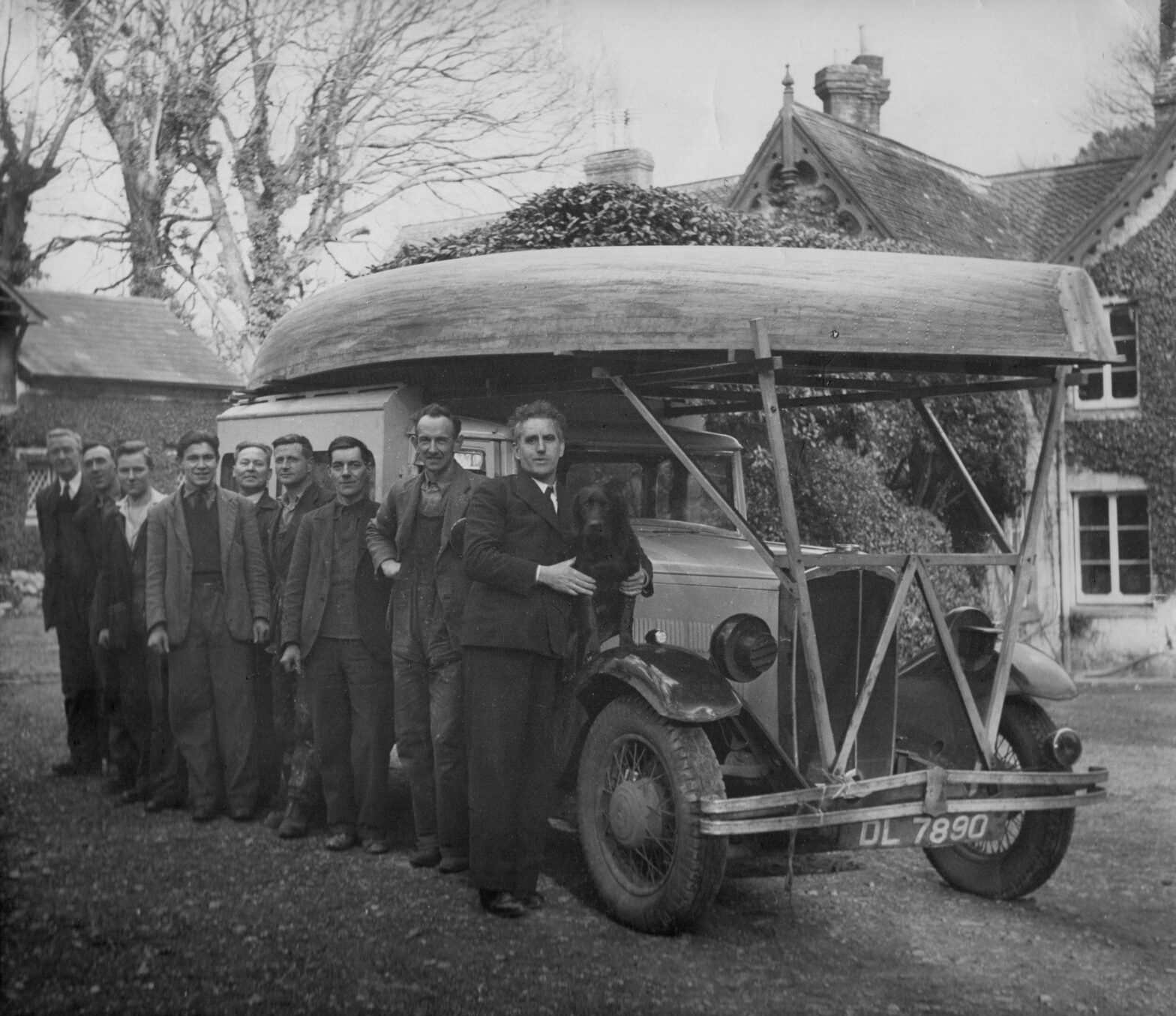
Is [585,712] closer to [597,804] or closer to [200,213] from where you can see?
[597,804]

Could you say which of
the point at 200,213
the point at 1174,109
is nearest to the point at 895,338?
the point at 200,213

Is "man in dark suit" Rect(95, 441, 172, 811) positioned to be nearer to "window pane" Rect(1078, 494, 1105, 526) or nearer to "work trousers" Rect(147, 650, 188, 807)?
"work trousers" Rect(147, 650, 188, 807)

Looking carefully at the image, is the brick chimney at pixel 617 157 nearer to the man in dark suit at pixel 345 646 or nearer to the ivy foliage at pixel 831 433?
the ivy foliage at pixel 831 433

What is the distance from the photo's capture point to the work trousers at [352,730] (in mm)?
5039

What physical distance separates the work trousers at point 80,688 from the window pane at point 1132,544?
10377 mm

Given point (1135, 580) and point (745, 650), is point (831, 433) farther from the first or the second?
point (745, 650)

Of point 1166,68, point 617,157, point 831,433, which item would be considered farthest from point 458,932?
point 831,433

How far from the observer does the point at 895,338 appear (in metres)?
3.85

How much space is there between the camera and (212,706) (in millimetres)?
5422

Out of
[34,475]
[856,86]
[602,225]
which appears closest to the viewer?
[34,475]

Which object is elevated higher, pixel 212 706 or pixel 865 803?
pixel 212 706

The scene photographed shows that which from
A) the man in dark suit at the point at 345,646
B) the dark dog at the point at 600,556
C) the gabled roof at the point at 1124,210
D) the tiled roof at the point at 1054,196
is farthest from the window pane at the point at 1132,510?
the man in dark suit at the point at 345,646

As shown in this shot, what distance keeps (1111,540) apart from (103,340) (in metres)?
11.1

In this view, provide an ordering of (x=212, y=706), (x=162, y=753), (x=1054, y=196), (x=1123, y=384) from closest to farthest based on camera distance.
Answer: (x=212, y=706) < (x=162, y=753) < (x=1054, y=196) < (x=1123, y=384)
